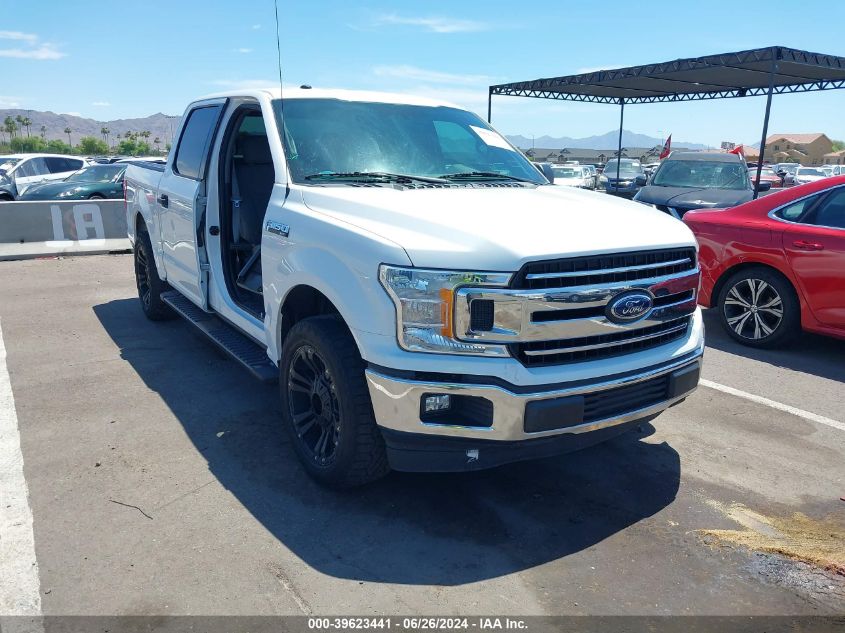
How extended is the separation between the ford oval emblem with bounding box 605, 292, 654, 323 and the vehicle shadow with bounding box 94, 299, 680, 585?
3.35 feet

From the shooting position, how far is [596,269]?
318 centimetres

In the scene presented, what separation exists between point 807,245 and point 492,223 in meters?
4.03

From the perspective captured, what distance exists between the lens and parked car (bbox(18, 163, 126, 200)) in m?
15.3

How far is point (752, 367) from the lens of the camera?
19.7ft

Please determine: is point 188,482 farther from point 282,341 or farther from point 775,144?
point 775,144

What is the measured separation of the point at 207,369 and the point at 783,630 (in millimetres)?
4402

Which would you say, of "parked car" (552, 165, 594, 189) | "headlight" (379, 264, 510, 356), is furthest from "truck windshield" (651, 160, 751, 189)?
"parked car" (552, 165, 594, 189)

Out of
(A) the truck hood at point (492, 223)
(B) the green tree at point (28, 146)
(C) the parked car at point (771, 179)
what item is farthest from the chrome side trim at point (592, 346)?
(B) the green tree at point (28, 146)

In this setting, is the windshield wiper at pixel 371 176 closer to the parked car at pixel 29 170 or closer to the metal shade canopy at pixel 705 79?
the metal shade canopy at pixel 705 79

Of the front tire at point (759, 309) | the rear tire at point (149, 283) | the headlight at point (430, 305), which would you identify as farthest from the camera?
the rear tire at point (149, 283)

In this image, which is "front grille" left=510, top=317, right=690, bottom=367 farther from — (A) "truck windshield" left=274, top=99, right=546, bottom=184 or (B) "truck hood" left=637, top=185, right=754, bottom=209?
(B) "truck hood" left=637, top=185, right=754, bottom=209

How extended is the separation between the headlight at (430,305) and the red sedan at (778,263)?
4164 millimetres

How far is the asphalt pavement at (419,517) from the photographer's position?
288 cm

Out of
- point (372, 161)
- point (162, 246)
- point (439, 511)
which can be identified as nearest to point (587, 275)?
point (439, 511)
